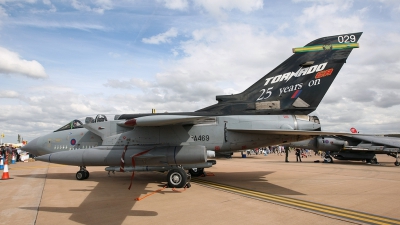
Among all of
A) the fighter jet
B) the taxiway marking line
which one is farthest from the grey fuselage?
the taxiway marking line

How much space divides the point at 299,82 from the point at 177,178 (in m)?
5.33

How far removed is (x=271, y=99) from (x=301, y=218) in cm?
505

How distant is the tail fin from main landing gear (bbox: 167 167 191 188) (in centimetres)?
252

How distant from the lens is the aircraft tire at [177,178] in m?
8.20

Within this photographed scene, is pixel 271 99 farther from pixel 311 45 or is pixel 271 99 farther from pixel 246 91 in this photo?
pixel 311 45

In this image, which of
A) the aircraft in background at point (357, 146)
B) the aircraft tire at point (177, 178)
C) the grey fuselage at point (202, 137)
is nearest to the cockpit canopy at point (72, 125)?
the grey fuselage at point (202, 137)

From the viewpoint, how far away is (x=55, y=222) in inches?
189

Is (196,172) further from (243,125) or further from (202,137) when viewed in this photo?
(243,125)

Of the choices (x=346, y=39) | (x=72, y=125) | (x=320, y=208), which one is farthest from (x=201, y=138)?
(x=346, y=39)

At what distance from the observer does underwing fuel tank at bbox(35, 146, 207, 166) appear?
7941mm

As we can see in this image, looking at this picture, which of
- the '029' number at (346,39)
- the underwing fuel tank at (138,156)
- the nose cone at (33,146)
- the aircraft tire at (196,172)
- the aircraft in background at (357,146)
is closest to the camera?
the underwing fuel tank at (138,156)

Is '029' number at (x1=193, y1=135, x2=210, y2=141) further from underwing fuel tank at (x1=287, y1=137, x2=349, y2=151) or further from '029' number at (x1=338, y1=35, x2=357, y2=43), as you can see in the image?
underwing fuel tank at (x1=287, y1=137, x2=349, y2=151)

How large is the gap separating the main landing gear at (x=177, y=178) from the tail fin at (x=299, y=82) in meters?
2.52

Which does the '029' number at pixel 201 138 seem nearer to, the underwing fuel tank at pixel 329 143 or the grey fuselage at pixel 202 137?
the grey fuselage at pixel 202 137
